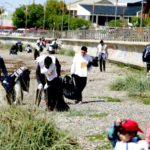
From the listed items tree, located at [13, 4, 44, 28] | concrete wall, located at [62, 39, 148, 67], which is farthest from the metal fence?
tree, located at [13, 4, 44, 28]

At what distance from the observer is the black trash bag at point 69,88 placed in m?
16.7

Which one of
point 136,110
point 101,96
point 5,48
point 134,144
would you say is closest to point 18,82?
point 136,110

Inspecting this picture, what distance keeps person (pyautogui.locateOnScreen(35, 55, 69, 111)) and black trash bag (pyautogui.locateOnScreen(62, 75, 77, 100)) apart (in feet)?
5.42

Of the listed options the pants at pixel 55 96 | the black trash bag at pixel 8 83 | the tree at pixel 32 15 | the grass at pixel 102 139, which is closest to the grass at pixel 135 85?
the pants at pixel 55 96

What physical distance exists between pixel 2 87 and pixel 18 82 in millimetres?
588

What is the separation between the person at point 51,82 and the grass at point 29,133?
4.45m

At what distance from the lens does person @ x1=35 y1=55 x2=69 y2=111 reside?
1466 centimetres

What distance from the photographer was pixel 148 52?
20.7m

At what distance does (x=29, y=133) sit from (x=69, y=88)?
7295mm

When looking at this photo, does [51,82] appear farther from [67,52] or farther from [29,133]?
[67,52]

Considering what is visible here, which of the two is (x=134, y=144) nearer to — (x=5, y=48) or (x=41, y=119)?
(x=41, y=119)

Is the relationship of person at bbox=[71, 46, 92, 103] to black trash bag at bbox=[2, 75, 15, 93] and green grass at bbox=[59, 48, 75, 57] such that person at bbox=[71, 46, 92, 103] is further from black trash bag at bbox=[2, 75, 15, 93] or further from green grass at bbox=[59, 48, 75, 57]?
green grass at bbox=[59, 48, 75, 57]

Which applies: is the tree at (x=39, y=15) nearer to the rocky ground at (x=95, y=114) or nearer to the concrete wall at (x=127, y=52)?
the concrete wall at (x=127, y=52)

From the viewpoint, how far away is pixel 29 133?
9.48 m
